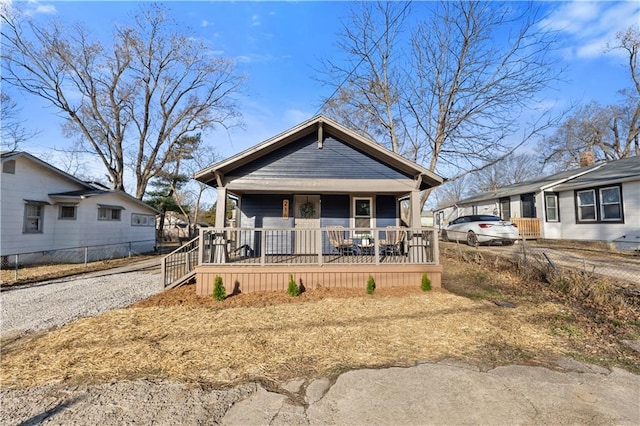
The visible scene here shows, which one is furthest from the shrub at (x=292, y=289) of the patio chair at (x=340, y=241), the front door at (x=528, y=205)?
the front door at (x=528, y=205)

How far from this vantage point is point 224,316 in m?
5.55

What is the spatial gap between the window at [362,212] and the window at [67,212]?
1399cm

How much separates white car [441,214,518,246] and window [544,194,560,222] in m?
Result: 3.52

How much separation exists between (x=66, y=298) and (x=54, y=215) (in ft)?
31.5

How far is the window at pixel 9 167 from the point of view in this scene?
11758 millimetres

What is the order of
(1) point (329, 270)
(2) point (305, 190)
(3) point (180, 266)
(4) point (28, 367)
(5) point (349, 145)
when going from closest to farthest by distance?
1. (4) point (28, 367)
2. (1) point (329, 270)
3. (2) point (305, 190)
4. (5) point (349, 145)
5. (3) point (180, 266)

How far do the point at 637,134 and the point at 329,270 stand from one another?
35.0 m

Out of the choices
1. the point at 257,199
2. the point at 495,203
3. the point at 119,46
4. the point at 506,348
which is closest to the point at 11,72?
the point at 119,46

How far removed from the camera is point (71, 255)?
14242mm

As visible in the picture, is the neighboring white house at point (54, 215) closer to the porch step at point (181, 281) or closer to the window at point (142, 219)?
the window at point (142, 219)

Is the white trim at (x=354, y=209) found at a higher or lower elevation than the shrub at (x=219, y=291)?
higher

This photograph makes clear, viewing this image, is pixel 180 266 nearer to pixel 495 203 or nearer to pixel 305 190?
pixel 305 190

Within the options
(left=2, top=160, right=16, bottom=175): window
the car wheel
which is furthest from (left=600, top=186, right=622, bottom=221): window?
(left=2, top=160, right=16, bottom=175): window

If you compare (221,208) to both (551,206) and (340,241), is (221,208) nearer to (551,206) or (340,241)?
(340,241)
